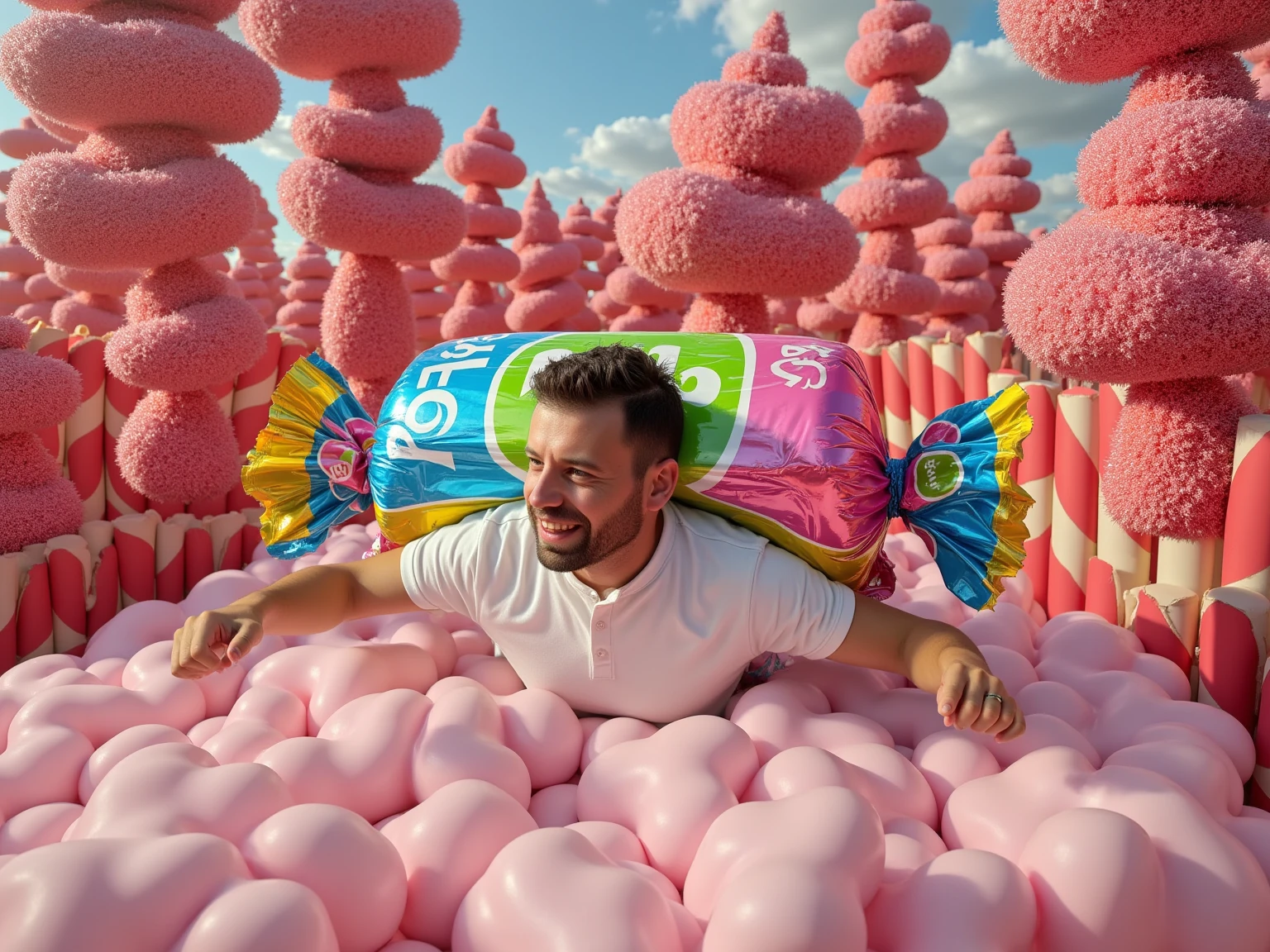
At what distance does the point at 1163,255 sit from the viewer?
140 cm

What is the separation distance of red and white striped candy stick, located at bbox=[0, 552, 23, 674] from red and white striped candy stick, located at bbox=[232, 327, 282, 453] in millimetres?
796

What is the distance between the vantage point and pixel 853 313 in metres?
4.83

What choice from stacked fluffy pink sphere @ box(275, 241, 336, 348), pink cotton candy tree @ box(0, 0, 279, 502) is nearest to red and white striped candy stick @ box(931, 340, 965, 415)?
pink cotton candy tree @ box(0, 0, 279, 502)

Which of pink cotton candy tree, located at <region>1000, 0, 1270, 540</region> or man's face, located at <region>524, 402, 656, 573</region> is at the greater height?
pink cotton candy tree, located at <region>1000, 0, 1270, 540</region>

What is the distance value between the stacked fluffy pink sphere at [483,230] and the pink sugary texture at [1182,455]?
414 centimetres

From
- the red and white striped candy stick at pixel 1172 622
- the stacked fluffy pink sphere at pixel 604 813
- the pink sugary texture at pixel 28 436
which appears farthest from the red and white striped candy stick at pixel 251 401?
the red and white striped candy stick at pixel 1172 622

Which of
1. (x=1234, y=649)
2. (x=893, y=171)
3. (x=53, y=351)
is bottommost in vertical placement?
(x=1234, y=649)

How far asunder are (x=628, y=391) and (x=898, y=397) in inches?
63.3

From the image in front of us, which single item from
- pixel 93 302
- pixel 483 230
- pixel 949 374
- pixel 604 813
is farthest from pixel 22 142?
pixel 604 813

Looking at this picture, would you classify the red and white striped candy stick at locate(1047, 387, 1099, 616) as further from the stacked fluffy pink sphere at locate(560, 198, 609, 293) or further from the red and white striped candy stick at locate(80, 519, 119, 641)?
the stacked fluffy pink sphere at locate(560, 198, 609, 293)

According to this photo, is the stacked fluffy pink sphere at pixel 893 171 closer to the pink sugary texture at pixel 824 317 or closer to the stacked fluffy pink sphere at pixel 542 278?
the pink sugary texture at pixel 824 317

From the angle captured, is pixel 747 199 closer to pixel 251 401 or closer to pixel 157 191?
pixel 157 191

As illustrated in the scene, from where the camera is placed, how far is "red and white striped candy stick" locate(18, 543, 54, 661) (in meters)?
1.93

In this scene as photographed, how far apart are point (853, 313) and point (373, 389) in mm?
3017
